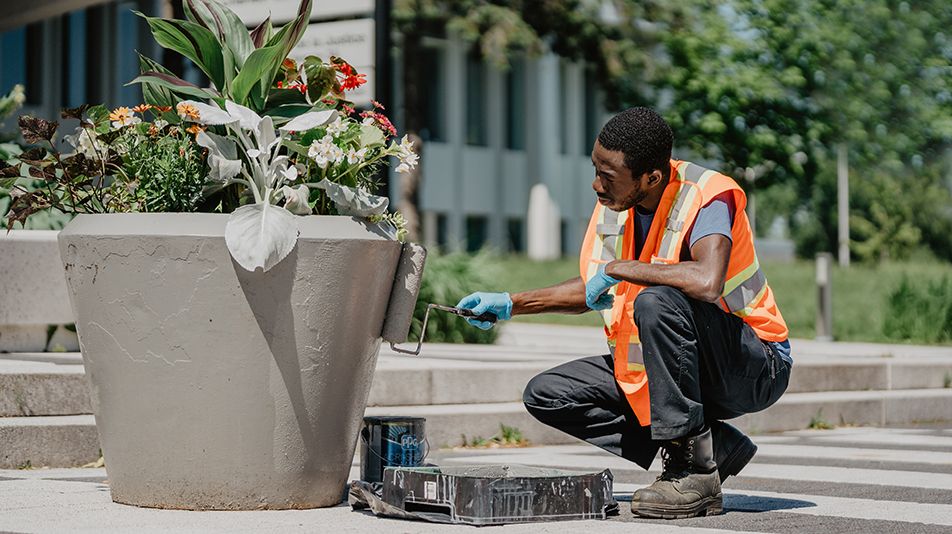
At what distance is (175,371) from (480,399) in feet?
12.0

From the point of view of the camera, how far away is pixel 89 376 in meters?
4.75

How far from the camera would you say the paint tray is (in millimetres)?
4410

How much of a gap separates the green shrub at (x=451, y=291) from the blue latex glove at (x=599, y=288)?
678 centimetres

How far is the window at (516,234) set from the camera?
44375 mm

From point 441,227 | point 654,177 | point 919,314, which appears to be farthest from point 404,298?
point 441,227

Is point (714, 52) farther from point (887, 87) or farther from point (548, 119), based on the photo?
point (548, 119)

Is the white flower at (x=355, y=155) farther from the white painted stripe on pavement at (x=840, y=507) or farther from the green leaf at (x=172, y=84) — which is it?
the white painted stripe on pavement at (x=840, y=507)

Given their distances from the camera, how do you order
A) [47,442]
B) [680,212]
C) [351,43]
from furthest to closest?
[351,43] → [47,442] → [680,212]

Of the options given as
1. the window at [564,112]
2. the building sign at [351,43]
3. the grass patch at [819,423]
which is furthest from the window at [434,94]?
the grass patch at [819,423]

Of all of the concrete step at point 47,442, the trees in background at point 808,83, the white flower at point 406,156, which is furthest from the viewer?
the trees in background at point 808,83

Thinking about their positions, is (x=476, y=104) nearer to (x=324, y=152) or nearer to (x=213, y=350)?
(x=324, y=152)

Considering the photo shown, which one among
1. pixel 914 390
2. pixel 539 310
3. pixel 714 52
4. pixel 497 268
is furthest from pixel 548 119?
pixel 539 310

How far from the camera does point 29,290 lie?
26.2ft

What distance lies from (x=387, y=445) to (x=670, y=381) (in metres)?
1.03
